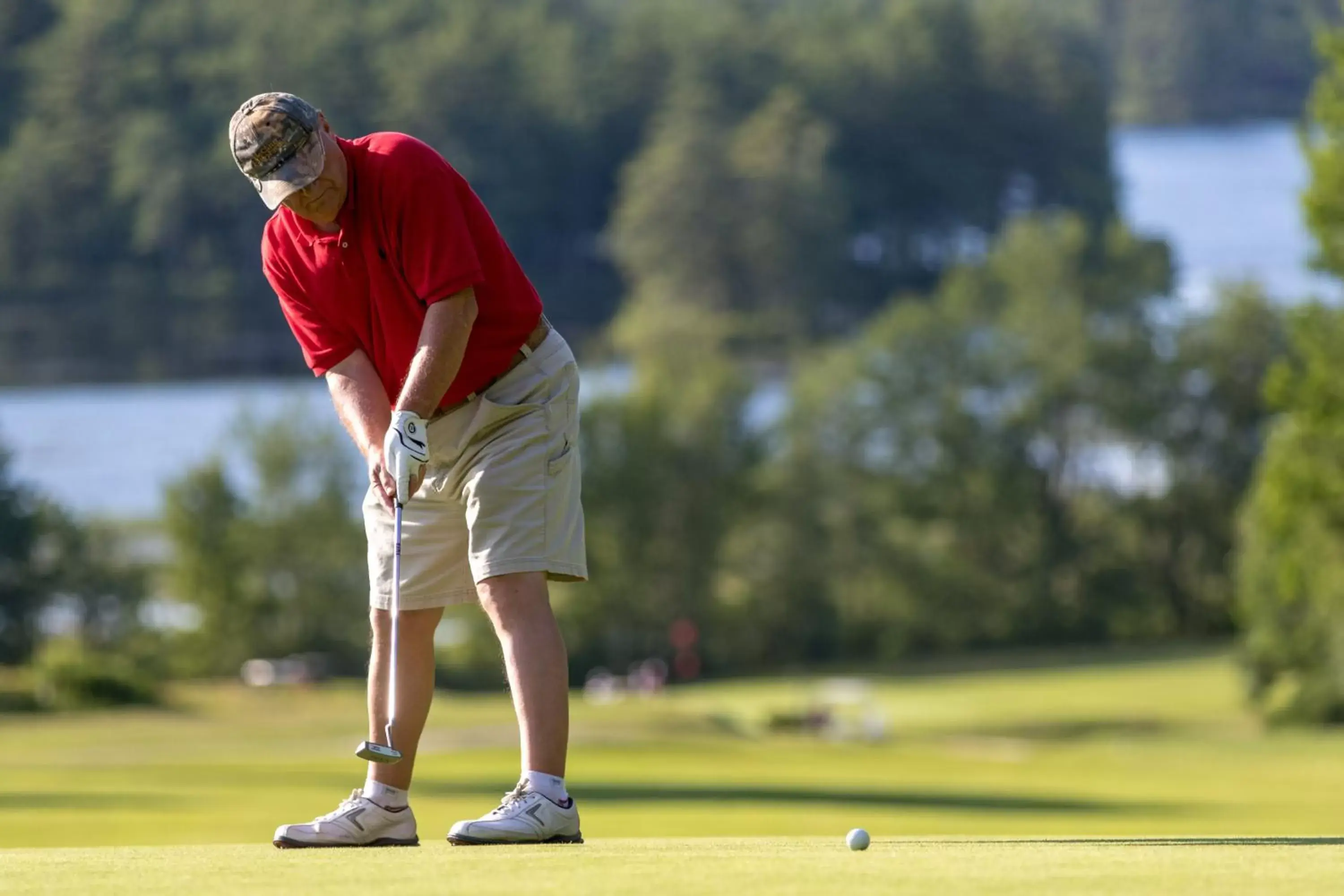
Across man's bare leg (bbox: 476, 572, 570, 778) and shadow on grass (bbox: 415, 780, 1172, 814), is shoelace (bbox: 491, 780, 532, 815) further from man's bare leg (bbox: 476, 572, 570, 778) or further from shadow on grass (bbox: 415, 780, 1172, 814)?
shadow on grass (bbox: 415, 780, 1172, 814)

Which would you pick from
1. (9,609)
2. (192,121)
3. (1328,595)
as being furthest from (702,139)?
(1328,595)

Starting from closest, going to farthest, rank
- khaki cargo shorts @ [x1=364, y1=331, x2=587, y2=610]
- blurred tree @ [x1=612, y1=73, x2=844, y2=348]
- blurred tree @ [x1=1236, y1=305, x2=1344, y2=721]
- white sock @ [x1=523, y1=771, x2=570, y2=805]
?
white sock @ [x1=523, y1=771, x2=570, y2=805]
khaki cargo shorts @ [x1=364, y1=331, x2=587, y2=610]
blurred tree @ [x1=1236, y1=305, x2=1344, y2=721]
blurred tree @ [x1=612, y1=73, x2=844, y2=348]

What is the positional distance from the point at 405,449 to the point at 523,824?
0.91 metres

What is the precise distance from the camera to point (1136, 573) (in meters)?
64.1

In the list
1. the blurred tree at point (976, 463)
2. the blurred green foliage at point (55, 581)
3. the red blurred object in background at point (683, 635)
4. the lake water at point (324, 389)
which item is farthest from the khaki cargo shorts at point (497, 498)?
the blurred tree at point (976, 463)

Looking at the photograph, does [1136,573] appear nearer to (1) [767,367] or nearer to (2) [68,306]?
A: (1) [767,367]

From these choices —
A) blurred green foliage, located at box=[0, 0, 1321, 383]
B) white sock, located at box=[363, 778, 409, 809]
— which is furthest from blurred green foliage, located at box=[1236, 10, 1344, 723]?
blurred green foliage, located at box=[0, 0, 1321, 383]

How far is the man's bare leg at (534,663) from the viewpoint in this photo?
4973mm

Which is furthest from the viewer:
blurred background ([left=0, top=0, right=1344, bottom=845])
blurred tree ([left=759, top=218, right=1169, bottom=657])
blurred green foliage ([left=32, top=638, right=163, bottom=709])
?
blurred tree ([left=759, top=218, right=1169, bottom=657])

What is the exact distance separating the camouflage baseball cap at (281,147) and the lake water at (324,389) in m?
26.5

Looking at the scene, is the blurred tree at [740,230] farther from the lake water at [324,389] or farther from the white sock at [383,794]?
the white sock at [383,794]

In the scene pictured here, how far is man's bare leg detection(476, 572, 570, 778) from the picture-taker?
4973mm

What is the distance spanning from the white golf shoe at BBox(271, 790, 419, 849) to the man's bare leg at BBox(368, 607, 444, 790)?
80 mm

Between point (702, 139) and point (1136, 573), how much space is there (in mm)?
45307
